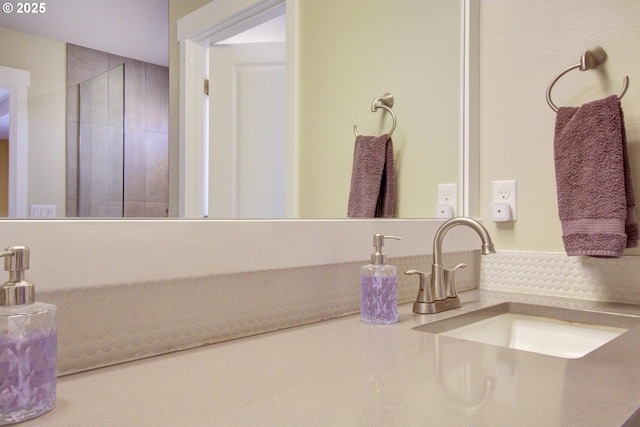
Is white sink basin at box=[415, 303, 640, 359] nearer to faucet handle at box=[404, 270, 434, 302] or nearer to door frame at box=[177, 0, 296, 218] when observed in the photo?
faucet handle at box=[404, 270, 434, 302]

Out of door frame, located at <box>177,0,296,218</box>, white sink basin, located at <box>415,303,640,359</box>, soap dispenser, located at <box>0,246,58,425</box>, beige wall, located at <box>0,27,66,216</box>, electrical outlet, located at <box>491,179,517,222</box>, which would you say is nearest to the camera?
soap dispenser, located at <box>0,246,58,425</box>

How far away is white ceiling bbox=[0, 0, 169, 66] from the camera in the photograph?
0.65 metres

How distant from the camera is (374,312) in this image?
927mm

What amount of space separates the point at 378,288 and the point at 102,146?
1.81 feet

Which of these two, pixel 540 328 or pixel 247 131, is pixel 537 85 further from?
pixel 247 131

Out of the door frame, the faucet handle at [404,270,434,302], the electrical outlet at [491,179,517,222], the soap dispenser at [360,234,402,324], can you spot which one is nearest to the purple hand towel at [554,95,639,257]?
the electrical outlet at [491,179,517,222]

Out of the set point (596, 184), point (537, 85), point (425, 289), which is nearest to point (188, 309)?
point (425, 289)

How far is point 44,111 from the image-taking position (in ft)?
2.10

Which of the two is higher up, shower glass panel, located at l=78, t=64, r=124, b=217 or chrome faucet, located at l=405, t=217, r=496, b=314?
shower glass panel, located at l=78, t=64, r=124, b=217

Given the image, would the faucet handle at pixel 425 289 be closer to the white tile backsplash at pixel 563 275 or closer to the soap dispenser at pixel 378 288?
the soap dispenser at pixel 378 288

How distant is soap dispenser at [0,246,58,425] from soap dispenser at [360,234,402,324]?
562mm

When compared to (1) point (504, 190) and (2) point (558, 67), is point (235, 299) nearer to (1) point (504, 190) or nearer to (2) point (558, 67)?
(1) point (504, 190)

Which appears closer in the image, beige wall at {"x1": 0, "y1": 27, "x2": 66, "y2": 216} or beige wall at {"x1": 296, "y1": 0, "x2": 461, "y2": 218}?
beige wall at {"x1": 0, "y1": 27, "x2": 66, "y2": 216}

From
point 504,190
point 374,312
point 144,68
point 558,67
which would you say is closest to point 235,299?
point 374,312
